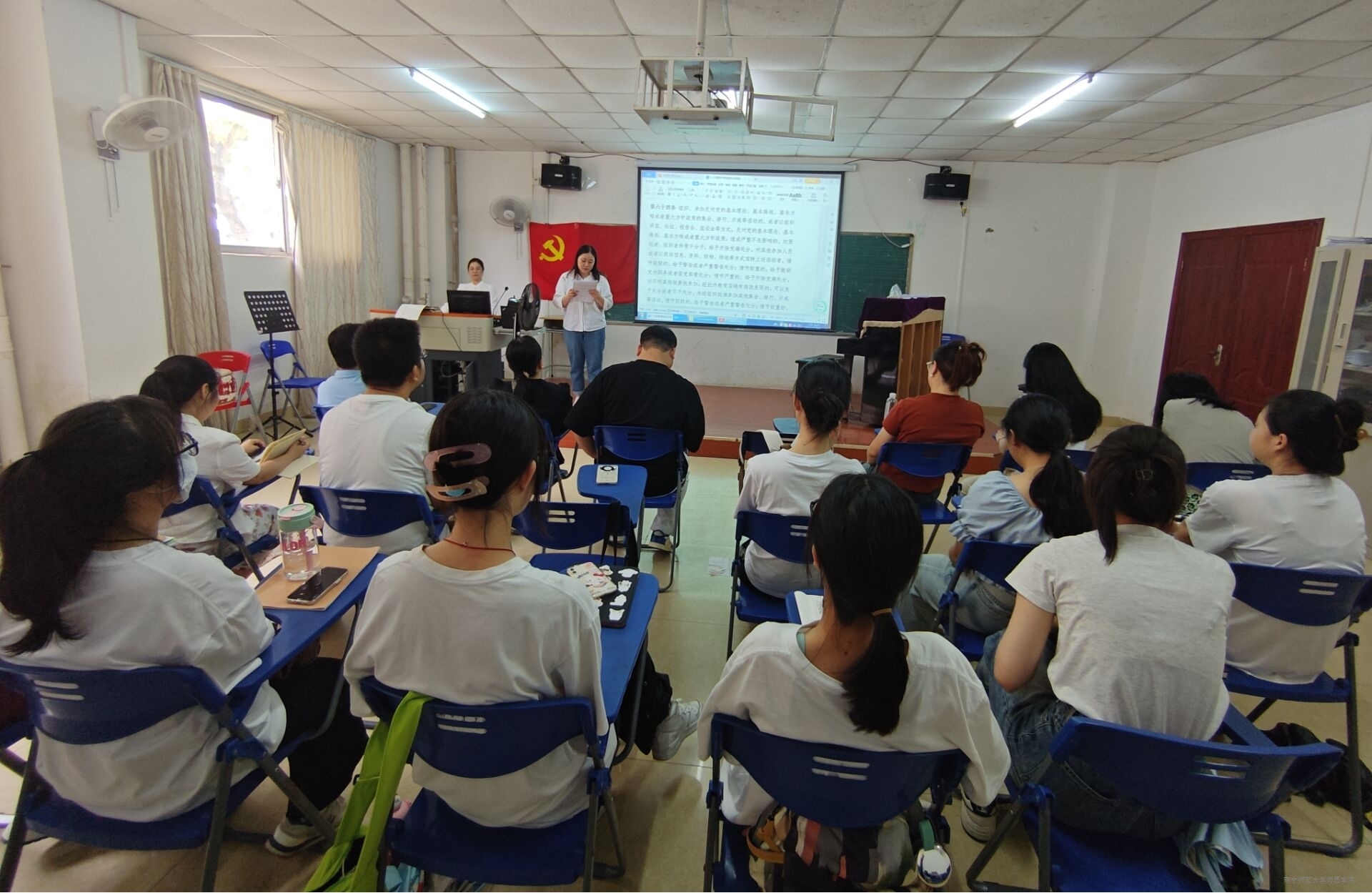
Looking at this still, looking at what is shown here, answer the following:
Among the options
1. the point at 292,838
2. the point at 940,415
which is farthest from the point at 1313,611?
the point at 292,838

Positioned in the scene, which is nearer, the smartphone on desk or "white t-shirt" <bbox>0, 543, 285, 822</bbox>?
"white t-shirt" <bbox>0, 543, 285, 822</bbox>

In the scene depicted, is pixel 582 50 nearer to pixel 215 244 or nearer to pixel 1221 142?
pixel 215 244

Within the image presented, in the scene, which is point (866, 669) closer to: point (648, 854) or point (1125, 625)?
point (1125, 625)

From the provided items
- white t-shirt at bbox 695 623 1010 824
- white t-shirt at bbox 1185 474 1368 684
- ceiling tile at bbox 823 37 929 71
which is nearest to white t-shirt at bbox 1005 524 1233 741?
white t-shirt at bbox 695 623 1010 824

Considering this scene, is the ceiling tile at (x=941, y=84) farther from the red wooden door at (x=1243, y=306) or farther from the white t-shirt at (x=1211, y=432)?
the white t-shirt at (x=1211, y=432)

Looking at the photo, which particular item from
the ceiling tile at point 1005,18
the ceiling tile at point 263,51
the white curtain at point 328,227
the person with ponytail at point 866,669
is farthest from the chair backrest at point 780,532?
the white curtain at point 328,227

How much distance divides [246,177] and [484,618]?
20.2 ft

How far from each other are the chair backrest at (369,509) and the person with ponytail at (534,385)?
1.29 metres

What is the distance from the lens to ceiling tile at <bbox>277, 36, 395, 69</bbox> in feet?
13.9

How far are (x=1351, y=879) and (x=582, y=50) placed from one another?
4.97m

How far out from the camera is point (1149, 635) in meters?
1.24

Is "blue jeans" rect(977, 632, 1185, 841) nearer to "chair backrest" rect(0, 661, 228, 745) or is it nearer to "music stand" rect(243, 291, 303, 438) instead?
"chair backrest" rect(0, 661, 228, 745)

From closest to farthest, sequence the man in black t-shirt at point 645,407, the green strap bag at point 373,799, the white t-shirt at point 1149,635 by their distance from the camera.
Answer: the green strap bag at point 373,799 → the white t-shirt at point 1149,635 → the man in black t-shirt at point 645,407

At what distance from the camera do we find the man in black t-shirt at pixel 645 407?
10.3 ft
